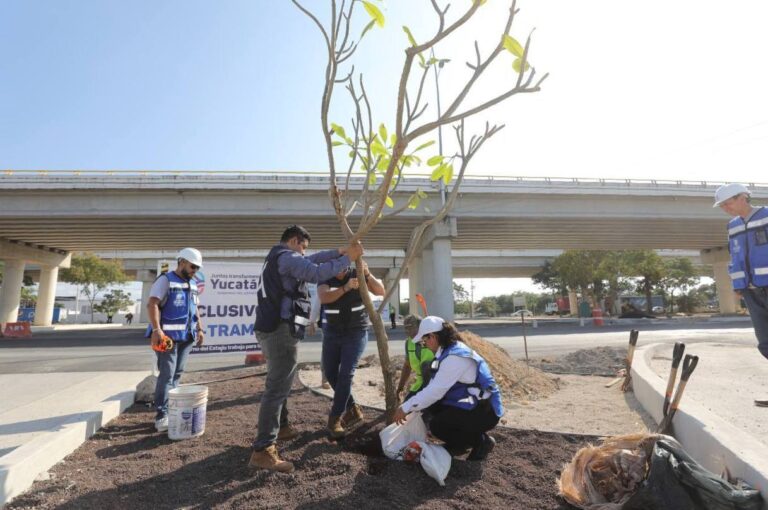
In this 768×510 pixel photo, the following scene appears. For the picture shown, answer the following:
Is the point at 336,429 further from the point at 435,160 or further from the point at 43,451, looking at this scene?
the point at 435,160

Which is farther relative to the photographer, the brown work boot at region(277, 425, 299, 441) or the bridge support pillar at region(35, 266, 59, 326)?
the bridge support pillar at region(35, 266, 59, 326)

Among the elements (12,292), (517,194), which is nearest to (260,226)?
(517,194)

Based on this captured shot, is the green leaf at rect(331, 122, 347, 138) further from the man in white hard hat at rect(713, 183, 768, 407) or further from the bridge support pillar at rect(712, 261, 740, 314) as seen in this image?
the bridge support pillar at rect(712, 261, 740, 314)

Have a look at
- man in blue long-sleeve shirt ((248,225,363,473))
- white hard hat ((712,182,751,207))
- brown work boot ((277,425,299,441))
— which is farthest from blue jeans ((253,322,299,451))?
white hard hat ((712,182,751,207))

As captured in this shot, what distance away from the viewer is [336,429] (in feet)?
11.0

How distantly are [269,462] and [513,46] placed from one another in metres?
3.04

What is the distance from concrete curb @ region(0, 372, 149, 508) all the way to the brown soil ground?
71 mm

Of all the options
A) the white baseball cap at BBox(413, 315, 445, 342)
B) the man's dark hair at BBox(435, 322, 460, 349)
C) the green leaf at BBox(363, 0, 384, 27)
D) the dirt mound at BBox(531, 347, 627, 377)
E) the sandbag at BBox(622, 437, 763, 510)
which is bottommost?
the dirt mound at BBox(531, 347, 627, 377)

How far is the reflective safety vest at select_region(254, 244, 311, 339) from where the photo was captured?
295 cm

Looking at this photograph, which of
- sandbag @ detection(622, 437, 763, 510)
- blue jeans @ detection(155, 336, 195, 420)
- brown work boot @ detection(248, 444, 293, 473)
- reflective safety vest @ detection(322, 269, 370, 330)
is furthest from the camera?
blue jeans @ detection(155, 336, 195, 420)

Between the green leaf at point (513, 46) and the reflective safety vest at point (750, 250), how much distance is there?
256cm

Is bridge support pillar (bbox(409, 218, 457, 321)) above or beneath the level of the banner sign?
above

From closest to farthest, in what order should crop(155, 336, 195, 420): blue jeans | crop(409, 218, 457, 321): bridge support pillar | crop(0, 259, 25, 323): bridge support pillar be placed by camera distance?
crop(155, 336, 195, 420): blue jeans < crop(409, 218, 457, 321): bridge support pillar < crop(0, 259, 25, 323): bridge support pillar

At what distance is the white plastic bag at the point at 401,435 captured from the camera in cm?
282
